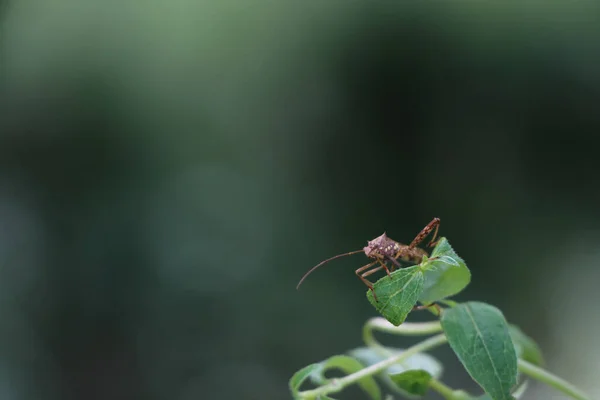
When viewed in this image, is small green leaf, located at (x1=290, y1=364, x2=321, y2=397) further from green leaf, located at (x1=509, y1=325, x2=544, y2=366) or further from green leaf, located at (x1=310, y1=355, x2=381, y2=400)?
green leaf, located at (x1=509, y1=325, x2=544, y2=366)

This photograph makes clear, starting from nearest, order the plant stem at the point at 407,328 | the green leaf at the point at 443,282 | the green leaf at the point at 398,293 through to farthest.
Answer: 1. the green leaf at the point at 398,293
2. the green leaf at the point at 443,282
3. the plant stem at the point at 407,328

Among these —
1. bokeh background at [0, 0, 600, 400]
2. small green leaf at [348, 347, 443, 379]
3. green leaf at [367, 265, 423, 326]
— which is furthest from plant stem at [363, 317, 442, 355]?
bokeh background at [0, 0, 600, 400]

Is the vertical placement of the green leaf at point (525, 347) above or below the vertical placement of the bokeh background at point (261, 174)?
below

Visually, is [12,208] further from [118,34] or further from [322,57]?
[322,57]

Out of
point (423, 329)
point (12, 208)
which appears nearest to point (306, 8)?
point (12, 208)

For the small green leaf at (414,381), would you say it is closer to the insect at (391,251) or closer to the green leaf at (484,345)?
the green leaf at (484,345)

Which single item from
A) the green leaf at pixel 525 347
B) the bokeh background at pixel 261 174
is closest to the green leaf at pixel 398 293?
the green leaf at pixel 525 347
